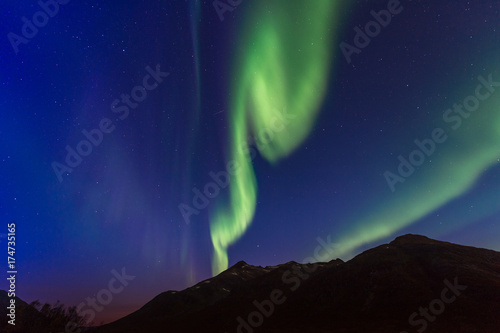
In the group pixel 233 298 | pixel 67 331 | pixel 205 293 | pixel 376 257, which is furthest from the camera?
pixel 205 293

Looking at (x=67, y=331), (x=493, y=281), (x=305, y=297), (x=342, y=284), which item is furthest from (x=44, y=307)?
(x=493, y=281)

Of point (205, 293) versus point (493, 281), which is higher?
point (205, 293)

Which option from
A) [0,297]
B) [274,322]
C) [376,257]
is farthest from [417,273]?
[0,297]

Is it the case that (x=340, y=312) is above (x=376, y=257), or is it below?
below

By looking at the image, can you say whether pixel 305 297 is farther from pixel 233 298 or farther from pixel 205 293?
pixel 205 293

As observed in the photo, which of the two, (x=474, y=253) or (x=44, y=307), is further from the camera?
(x=474, y=253)

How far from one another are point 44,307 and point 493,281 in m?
89.5

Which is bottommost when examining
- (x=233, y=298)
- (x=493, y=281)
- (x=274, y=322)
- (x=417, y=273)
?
(x=493, y=281)

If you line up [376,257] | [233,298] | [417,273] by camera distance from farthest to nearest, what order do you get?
[233,298] → [376,257] → [417,273]

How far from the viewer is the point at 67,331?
56438 millimetres

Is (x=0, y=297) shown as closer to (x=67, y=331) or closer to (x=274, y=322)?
(x=67, y=331)

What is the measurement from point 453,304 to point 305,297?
34.5 metres

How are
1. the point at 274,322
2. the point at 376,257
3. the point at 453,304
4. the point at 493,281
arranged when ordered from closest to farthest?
the point at 453,304 < the point at 493,281 < the point at 274,322 < the point at 376,257

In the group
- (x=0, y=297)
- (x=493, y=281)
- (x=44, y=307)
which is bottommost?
(x=493, y=281)
